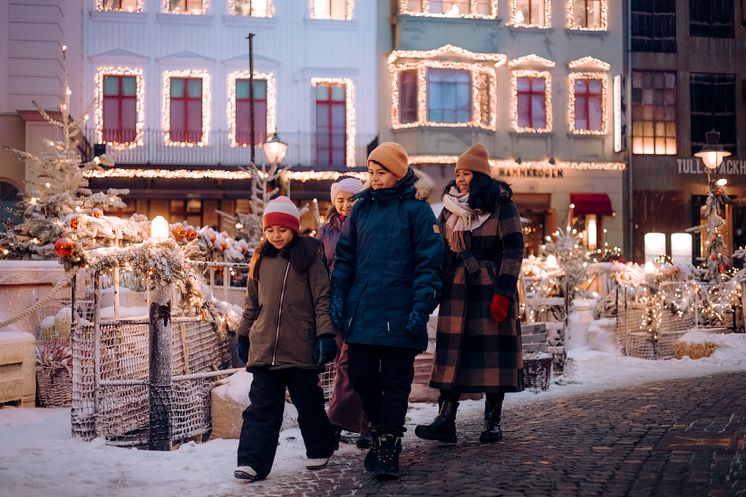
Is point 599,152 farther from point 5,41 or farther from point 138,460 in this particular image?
point 138,460

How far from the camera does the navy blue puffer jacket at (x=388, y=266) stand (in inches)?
231

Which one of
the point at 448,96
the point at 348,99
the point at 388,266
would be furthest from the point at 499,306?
the point at 348,99

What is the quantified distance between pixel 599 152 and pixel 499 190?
2441cm

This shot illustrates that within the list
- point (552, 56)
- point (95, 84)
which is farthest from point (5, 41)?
point (552, 56)

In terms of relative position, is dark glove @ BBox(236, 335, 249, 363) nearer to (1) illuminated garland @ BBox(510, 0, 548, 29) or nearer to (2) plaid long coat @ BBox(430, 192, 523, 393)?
(2) plaid long coat @ BBox(430, 192, 523, 393)

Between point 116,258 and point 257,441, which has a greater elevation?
point 116,258

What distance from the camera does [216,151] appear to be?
93.6 feet

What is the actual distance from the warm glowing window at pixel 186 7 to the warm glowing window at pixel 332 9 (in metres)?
3.15

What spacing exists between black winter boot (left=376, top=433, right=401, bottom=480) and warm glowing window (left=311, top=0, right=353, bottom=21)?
24557mm

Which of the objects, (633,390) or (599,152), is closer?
(633,390)

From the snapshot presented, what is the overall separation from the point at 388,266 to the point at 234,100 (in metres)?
23.6

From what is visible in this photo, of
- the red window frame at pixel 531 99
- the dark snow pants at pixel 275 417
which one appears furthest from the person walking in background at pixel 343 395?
the red window frame at pixel 531 99

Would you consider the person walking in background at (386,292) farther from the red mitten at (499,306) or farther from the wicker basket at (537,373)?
the wicker basket at (537,373)

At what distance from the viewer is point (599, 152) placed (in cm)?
3053
